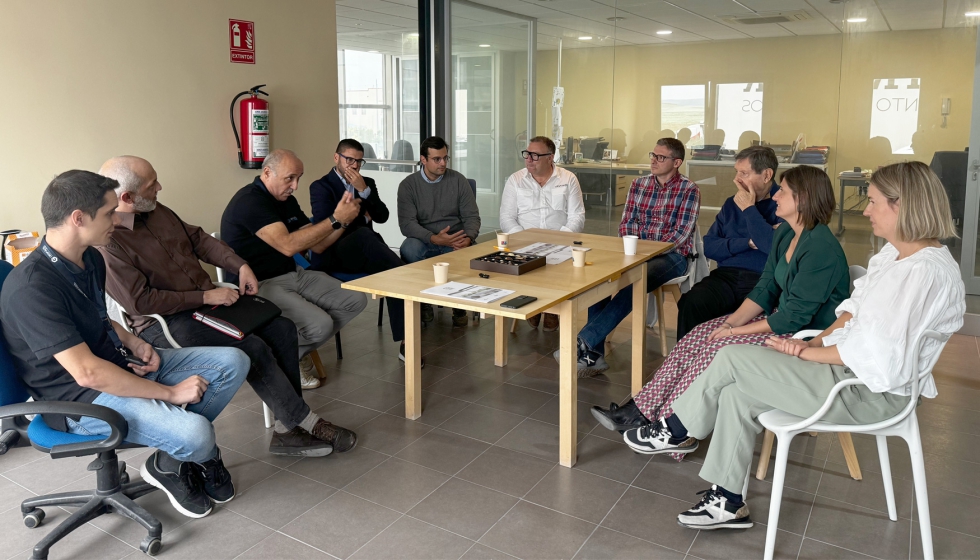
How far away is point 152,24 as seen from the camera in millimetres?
4094

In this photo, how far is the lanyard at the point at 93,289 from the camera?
221 centimetres

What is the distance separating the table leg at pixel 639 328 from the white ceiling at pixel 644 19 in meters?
2.72

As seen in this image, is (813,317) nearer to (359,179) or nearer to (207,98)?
(359,179)

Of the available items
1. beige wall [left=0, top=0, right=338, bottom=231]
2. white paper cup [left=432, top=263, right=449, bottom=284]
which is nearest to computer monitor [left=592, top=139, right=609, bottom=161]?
beige wall [left=0, top=0, right=338, bottom=231]

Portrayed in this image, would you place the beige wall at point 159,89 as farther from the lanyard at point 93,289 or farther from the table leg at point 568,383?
the table leg at point 568,383

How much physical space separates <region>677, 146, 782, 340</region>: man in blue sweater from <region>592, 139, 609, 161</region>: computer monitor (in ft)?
7.46

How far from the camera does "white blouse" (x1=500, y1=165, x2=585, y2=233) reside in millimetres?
4898

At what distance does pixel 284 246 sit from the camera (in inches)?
145

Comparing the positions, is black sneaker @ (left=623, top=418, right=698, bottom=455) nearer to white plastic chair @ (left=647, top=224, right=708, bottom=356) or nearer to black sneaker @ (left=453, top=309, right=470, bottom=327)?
white plastic chair @ (left=647, top=224, right=708, bottom=356)

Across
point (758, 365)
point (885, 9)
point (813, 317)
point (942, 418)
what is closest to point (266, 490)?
point (758, 365)

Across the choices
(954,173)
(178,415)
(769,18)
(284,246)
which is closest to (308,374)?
(284,246)

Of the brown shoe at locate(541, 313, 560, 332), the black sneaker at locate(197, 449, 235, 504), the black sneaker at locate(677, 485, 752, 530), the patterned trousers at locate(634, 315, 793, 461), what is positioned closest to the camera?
the black sneaker at locate(677, 485, 752, 530)

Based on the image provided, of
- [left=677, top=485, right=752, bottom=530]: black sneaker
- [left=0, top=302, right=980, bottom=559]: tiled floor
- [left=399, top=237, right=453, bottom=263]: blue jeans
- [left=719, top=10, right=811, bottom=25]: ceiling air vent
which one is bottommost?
[left=0, top=302, right=980, bottom=559]: tiled floor

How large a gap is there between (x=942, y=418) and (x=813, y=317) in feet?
3.83
